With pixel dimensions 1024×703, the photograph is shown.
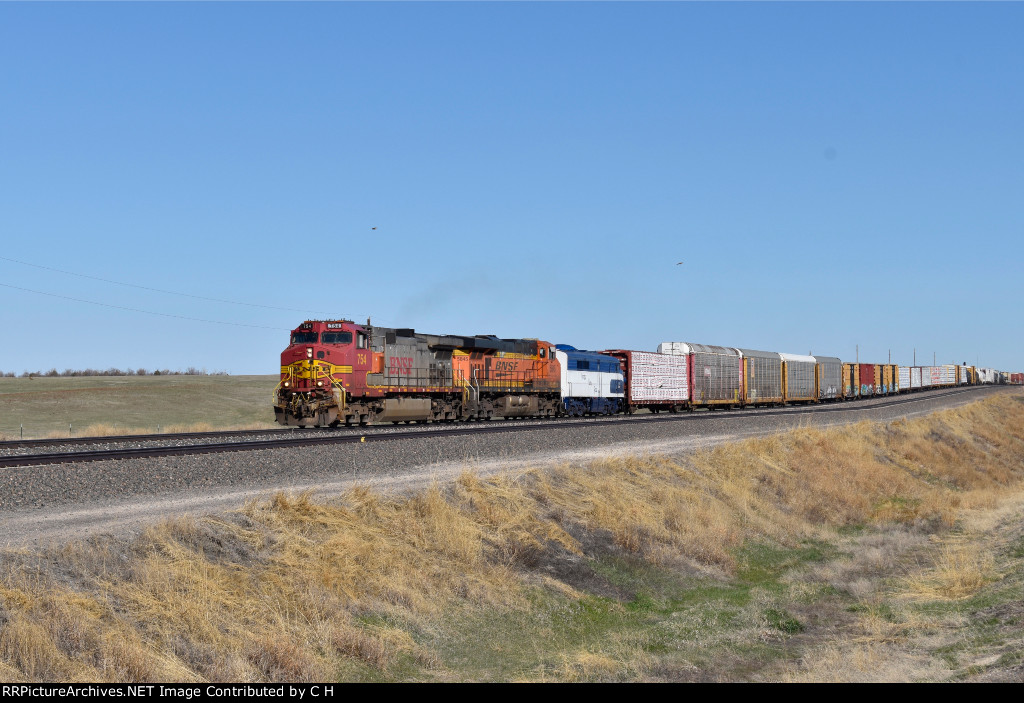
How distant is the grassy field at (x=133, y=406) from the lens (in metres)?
56.8

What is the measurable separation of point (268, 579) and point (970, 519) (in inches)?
734

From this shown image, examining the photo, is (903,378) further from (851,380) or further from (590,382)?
(590,382)

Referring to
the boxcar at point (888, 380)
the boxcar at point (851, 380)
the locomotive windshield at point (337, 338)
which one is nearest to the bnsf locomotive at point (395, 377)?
the locomotive windshield at point (337, 338)

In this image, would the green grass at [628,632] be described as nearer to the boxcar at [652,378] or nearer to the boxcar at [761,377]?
the boxcar at [652,378]

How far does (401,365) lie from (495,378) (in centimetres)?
745

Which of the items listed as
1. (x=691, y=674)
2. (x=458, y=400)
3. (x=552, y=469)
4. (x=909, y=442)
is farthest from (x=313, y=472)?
(x=909, y=442)

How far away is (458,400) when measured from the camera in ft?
131

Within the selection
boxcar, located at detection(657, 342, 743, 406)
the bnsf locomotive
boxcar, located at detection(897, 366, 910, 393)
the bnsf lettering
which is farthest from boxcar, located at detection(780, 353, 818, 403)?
the bnsf lettering

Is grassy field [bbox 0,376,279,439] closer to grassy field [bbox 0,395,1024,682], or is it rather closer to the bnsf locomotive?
the bnsf locomotive

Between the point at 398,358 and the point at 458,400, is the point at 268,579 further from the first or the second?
the point at 458,400

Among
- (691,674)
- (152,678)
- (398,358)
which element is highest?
(398,358)

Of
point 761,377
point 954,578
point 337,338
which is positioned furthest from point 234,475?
point 761,377
